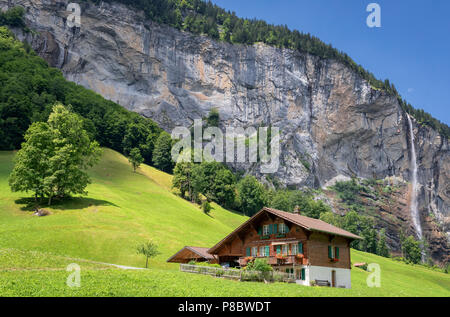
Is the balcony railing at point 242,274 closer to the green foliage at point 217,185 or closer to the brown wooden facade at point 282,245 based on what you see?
the brown wooden facade at point 282,245

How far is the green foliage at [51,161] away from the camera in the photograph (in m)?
51.8

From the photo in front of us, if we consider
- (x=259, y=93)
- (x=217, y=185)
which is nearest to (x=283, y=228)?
(x=217, y=185)

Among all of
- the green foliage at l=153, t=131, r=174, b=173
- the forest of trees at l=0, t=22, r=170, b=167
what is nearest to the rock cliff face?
the forest of trees at l=0, t=22, r=170, b=167

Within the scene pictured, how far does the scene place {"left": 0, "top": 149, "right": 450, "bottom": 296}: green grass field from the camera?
65.7 feet

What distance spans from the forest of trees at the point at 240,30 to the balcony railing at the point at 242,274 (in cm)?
12708

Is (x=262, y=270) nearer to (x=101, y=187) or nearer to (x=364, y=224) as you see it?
(x=101, y=187)

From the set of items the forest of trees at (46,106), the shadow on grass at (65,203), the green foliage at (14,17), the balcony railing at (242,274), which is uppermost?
the green foliage at (14,17)

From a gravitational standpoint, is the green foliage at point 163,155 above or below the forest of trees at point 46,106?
below

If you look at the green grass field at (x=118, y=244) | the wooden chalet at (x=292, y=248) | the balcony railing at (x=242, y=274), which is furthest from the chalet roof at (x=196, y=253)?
the balcony railing at (x=242, y=274)

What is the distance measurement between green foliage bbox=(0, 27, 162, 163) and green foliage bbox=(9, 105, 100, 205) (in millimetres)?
34742

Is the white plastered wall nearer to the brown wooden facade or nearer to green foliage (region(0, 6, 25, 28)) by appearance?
the brown wooden facade

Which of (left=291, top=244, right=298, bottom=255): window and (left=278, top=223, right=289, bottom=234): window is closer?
(left=291, top=244, right=298, bottom=255): window

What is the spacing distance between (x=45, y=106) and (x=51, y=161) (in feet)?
161

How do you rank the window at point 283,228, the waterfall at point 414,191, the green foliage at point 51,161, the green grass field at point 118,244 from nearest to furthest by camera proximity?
1. the green grass field at point 118,244
2. the window at point 283,228
3. the green foliage at point 51,161
4. the waterfall at point 414,191
